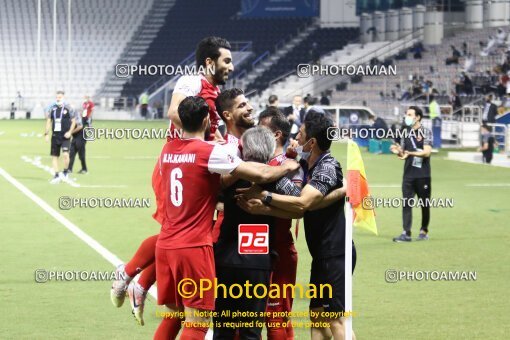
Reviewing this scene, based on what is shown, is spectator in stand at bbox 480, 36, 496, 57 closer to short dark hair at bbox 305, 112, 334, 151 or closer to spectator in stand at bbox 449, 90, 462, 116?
spectator in stand at bbox 449, 90, 462, 116

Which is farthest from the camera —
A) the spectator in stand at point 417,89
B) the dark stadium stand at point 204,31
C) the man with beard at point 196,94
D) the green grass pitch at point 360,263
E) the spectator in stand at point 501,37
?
the dark stadium stand at point 204,31

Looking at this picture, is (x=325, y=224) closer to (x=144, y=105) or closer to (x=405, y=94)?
(x=405, y=94)

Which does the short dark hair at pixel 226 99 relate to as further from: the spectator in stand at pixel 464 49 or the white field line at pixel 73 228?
the spectator in stand at pixel 464 49

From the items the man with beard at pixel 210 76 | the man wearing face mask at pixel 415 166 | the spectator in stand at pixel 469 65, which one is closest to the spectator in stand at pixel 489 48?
the spectator in stand at pixel 469 65

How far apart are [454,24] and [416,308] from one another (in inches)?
1964

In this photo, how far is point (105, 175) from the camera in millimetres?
28141

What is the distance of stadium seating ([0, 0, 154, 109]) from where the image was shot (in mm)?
76812

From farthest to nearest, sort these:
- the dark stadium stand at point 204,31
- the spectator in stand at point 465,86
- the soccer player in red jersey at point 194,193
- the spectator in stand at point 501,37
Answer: the dark stadium stand at point 204,31, the spectator in stand at point 501,37, the spectator in stand at point 465,86, the soccer player in red jersey at point 194,193

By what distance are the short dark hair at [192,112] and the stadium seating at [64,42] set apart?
68.4m

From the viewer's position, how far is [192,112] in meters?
7.69

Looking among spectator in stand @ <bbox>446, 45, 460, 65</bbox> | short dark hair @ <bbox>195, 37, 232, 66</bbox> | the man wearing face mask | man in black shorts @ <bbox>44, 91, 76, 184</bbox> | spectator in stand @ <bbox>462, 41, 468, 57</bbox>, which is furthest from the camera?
spectator in stand @ <bbox>462, 41, 468, 57</bbox>

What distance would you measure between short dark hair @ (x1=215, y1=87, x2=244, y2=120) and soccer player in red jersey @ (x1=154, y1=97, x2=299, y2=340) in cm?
49

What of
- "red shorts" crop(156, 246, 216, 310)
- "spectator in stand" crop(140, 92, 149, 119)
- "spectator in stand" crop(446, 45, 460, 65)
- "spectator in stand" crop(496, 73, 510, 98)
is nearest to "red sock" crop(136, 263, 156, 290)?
"red shorts" crop(156, 246, 216, 310)

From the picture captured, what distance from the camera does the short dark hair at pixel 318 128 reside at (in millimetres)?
8430
